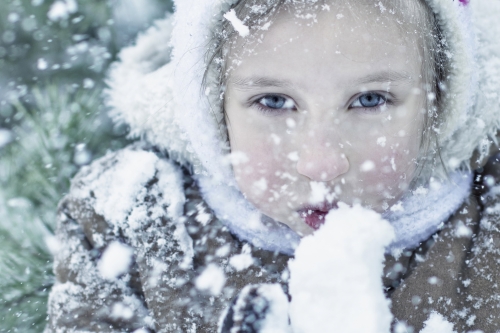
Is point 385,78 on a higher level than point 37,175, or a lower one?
higher

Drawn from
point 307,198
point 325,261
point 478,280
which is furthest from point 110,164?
point 478,280

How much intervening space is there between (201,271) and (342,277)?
54cm

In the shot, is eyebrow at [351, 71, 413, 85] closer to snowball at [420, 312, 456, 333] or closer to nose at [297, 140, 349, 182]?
nose at [297, 140, 349, 182]

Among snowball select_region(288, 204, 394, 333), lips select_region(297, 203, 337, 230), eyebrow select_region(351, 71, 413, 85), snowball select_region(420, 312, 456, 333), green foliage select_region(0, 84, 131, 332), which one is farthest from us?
green foliage select_region(0, 84, 131, 332)

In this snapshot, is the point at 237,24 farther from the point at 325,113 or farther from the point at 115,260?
the point at 115,260

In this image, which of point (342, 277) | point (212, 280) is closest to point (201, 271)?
point (212, 280)

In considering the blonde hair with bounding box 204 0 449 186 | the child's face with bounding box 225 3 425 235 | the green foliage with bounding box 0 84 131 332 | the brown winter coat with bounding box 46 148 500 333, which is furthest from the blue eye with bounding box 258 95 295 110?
the green foliage with bounding box 0 84 131 332

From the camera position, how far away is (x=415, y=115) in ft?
3.96

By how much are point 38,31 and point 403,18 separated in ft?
4.80

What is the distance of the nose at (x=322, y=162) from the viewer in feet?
3.59

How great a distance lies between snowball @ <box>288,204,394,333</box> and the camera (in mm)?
984

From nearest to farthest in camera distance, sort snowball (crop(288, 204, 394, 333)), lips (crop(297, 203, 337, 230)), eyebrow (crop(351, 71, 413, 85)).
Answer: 1. snowball (crop(288, 204, 394, 333))
2. eyebrow (crop(351, 71, 413, 85))
3. lips (crop(297, 203, 337, 230))

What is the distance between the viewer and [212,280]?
57.0 inches

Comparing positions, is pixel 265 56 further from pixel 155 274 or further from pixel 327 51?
pixel 155 274
